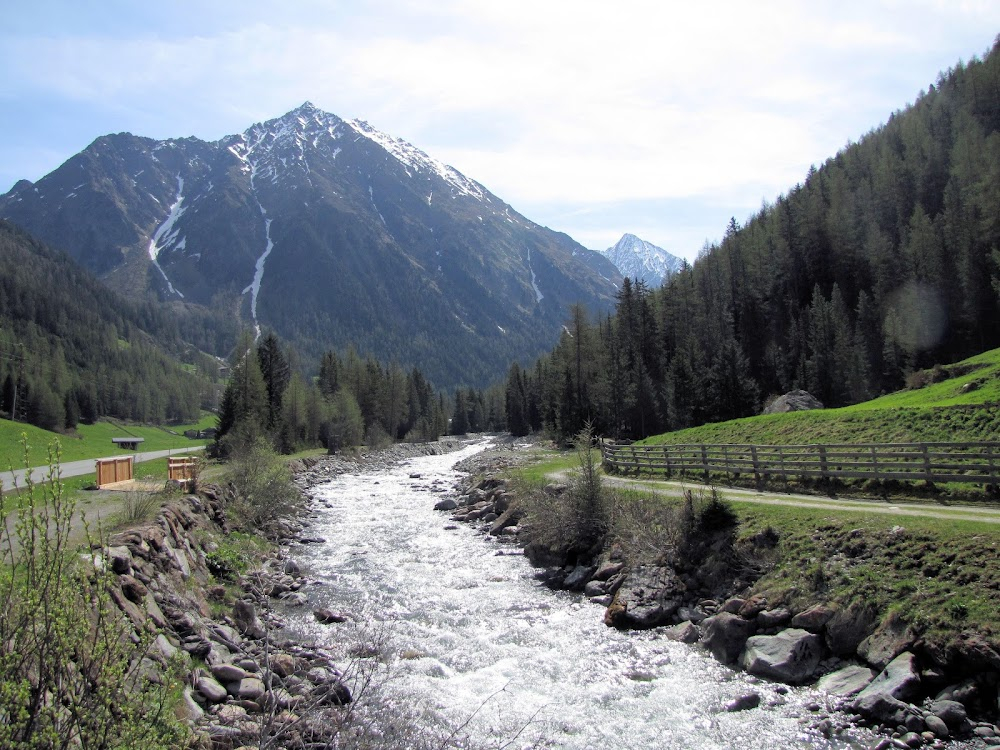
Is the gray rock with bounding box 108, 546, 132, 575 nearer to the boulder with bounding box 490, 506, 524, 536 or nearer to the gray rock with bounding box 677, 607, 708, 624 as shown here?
the gray rock with bounding box 677, 607, 708, 624

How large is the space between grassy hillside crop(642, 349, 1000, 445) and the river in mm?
16945

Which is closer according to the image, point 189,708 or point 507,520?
point 189,708

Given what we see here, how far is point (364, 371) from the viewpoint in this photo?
105688 millimetres

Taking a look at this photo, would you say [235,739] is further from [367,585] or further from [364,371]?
[364,371]

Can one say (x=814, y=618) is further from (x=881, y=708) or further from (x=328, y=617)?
(x=328, y=617)

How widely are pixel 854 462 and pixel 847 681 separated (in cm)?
1273

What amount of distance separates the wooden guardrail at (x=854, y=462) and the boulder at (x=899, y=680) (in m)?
9.79

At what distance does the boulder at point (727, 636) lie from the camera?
1467cm

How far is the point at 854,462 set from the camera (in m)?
23.0

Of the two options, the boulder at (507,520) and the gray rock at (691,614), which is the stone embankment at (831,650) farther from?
the boulder at (507,520)

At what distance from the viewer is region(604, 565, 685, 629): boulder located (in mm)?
17383

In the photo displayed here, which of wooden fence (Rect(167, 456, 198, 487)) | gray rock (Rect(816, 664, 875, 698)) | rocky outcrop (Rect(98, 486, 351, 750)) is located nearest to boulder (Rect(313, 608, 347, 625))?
rocky outcrop (Rect(98, 486, 351, 750))

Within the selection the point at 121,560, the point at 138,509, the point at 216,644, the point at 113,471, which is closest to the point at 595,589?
the point at 216,644

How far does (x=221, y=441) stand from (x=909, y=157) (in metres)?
99.7
